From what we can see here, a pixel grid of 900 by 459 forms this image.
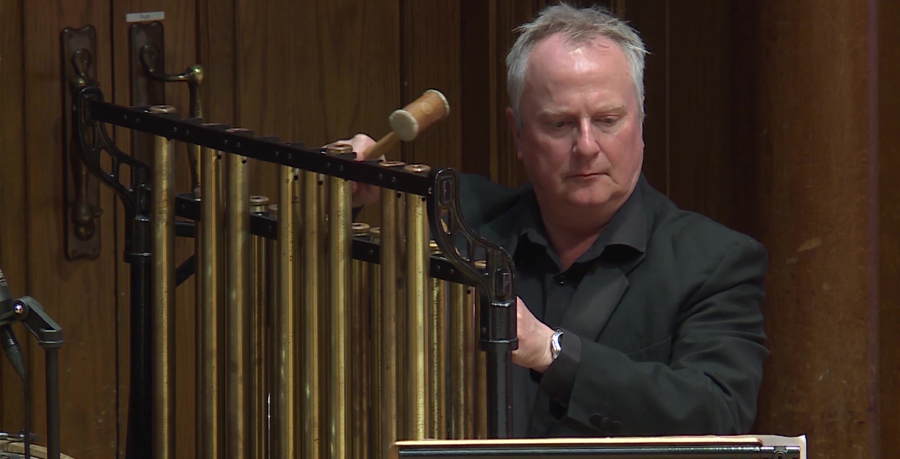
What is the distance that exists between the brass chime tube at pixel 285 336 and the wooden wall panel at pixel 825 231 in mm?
1105

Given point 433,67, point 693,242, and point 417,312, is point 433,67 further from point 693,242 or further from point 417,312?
point 417,312

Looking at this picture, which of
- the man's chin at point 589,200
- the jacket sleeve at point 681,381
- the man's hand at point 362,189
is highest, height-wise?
the man's hand at point 362,189

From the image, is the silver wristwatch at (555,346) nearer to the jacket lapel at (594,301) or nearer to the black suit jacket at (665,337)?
the black suit jacket at (665,337)

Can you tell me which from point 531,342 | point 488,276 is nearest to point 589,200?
point 531,342

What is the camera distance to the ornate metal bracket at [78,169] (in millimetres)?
1845

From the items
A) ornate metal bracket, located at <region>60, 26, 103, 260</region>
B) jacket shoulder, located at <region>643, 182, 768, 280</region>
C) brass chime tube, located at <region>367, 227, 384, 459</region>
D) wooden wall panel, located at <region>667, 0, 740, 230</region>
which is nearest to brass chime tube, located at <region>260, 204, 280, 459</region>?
brass chime tube, located at <region>367, 227, 384, 459</region>

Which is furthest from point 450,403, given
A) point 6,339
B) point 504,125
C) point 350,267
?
point 504,125

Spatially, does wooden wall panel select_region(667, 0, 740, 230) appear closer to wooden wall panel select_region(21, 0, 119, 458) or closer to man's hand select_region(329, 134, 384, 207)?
man's hand select_region(329, 134, 384, 207)

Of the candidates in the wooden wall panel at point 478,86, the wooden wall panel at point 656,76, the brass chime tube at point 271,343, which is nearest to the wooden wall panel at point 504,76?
the wooden wall panel at point 478,86

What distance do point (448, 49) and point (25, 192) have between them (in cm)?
99

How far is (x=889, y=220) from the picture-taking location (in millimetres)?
2396

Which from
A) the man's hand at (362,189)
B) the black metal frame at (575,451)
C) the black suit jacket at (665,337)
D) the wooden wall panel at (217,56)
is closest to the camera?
the black metal frame at (575,451)

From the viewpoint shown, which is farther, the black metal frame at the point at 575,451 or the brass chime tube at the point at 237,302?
the brass chime tube at the point at 237,302

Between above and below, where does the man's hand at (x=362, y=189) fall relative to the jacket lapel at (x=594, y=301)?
above
